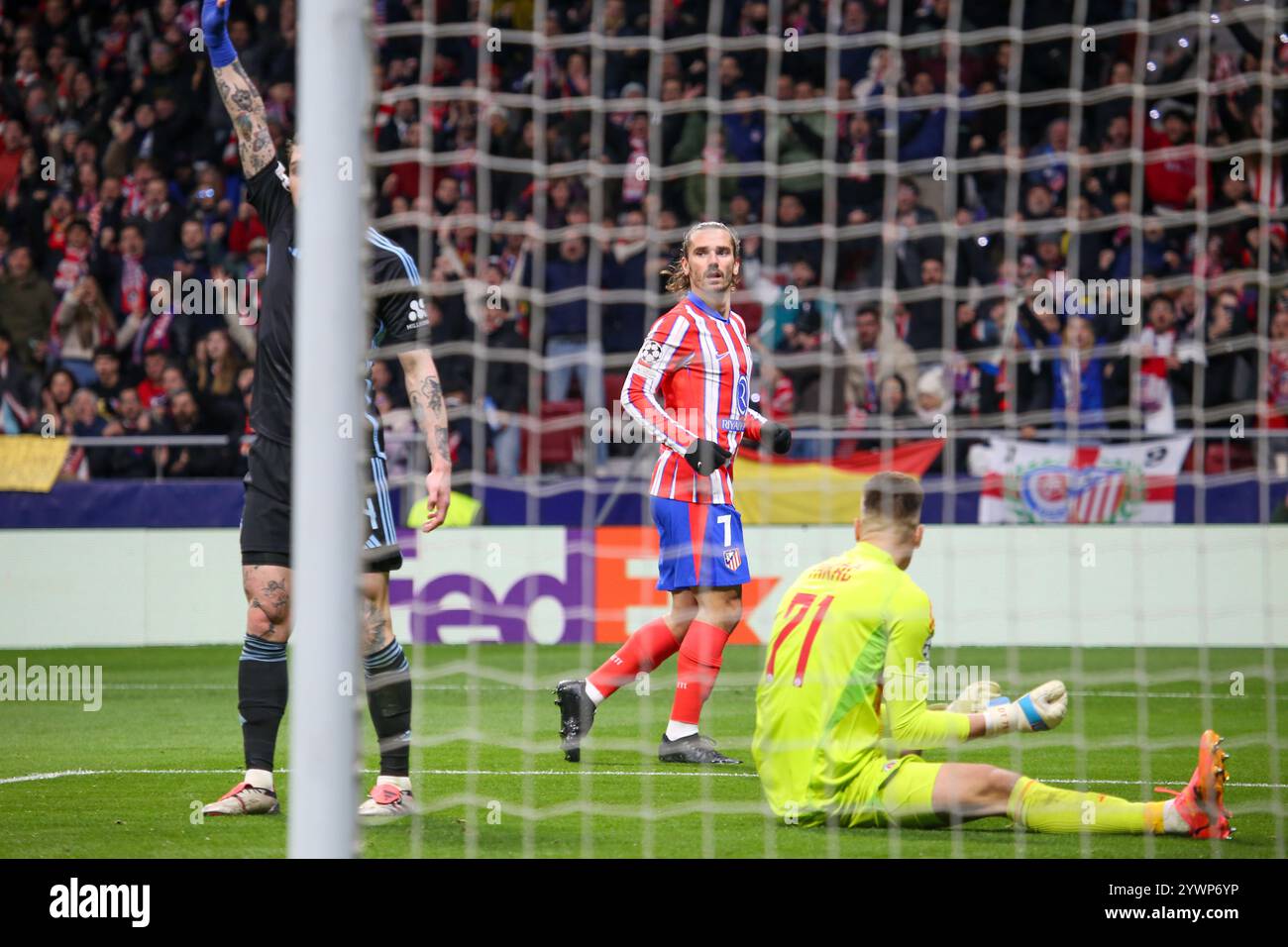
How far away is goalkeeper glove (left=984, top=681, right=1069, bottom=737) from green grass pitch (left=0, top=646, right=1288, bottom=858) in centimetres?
34

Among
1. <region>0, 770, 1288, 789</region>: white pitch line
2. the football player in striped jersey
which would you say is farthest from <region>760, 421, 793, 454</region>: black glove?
<region>0, 770, 1288, 789</region>: white pitch line

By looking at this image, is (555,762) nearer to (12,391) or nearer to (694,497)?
(694,497)

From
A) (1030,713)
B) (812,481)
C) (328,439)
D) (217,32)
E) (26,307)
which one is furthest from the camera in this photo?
(26,307)

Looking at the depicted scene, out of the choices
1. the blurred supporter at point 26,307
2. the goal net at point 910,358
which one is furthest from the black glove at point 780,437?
the blurred supporter at point 26,307

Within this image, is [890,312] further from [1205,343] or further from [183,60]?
[183,60]

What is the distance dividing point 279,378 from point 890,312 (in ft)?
23.3

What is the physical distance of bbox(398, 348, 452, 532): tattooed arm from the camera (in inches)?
206

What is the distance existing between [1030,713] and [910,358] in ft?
22.4

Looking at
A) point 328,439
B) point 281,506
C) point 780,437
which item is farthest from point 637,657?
point 328,439

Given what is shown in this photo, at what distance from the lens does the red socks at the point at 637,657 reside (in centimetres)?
684

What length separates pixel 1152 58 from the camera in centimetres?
1295

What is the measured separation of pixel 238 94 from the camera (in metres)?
5.28

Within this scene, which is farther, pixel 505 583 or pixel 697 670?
pixel 505 583
